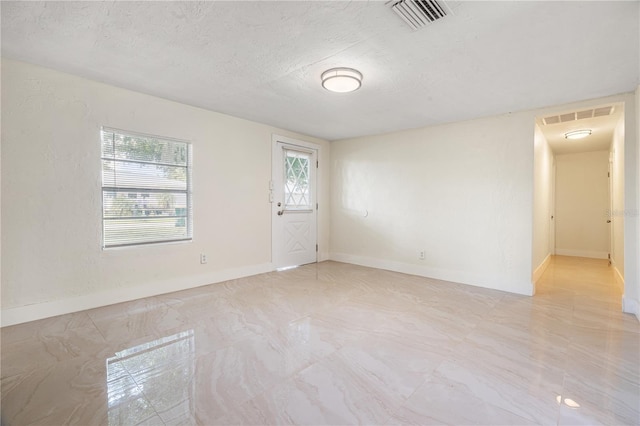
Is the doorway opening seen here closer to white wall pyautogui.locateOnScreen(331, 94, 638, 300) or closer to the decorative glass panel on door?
white wall pyautogui.locateOnScreen(331, 94, 638, 300)

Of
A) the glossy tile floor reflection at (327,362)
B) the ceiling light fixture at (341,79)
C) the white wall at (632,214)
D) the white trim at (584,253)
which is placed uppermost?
the ceiling light fixture at (341,79)

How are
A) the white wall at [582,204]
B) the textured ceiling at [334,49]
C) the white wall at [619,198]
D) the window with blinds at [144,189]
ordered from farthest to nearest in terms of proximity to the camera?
the white wall at [582,204]
the white wall at [619,198]
the window with blinds at [144,189]
the textured ceiling at [334,49]

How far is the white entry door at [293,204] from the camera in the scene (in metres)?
4.91

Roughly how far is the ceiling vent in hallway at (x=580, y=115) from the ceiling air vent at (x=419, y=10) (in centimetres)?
289

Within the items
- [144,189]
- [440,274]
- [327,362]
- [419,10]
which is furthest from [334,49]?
[440,274]

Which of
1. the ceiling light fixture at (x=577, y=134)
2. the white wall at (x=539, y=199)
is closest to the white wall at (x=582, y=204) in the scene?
the ceiling light fixture at (x=577, y=134)

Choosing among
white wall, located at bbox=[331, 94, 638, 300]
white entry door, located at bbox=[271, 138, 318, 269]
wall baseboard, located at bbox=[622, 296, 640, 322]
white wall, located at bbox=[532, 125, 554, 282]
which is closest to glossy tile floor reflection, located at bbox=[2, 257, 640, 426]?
wall baseboard, located at bbox=[622, 296, 640, 322]

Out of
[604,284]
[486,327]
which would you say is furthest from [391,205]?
[604,284]

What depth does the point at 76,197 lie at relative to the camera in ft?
9.74

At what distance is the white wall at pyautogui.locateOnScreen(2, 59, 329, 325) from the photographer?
2650 millimetres

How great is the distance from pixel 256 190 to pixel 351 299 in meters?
2.27

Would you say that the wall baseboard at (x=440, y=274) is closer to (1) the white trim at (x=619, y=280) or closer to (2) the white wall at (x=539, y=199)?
(2) the white wall at (x=539, y=199)

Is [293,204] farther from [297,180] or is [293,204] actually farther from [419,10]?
[419,10]

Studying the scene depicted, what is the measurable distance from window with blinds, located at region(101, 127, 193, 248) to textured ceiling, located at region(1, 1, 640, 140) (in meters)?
0.64
